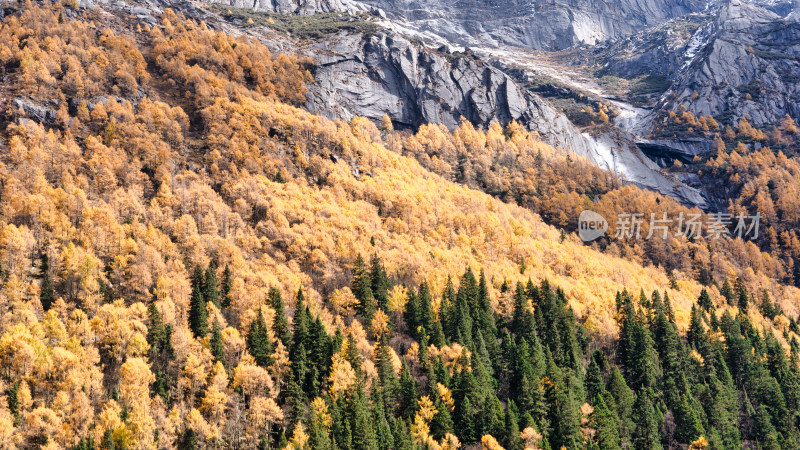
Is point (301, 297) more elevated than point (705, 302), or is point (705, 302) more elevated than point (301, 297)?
point (301, 297)

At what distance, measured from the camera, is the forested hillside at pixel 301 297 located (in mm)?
83438

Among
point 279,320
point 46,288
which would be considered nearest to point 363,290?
point 279,320

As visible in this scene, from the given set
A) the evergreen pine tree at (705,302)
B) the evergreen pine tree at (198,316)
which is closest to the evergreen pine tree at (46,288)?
the evergreen pine tree at (198,316)

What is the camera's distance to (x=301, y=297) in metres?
108

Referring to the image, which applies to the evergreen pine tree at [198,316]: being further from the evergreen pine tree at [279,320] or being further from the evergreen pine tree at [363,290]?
the evergreen pine tree at [363,290]

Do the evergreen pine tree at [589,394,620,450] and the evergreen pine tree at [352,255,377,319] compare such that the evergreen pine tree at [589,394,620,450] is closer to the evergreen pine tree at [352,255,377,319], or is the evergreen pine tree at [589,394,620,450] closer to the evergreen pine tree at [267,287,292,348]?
the evergreen pine tree at [352,255,377,319]

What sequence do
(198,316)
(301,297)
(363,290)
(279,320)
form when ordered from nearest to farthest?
(198,316) < (279,320) < (301,297) < (363,290)

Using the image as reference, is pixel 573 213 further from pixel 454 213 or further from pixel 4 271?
pixel 4 271

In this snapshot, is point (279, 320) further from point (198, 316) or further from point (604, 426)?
point (604, 426)

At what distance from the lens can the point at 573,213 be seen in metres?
195

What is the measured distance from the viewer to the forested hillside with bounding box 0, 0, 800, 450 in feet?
274

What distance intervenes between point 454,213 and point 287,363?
3227 inches

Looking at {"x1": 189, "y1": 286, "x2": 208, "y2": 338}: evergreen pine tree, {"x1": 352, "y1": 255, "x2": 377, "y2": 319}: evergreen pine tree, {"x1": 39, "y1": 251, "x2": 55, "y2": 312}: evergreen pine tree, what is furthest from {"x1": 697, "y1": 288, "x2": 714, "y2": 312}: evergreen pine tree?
{"x1": 39, "y1": 251, "x2": 55, "y2": 312}: evergreen pine tree

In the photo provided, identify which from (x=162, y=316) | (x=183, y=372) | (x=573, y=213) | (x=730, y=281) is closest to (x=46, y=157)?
(x=162, y=316)
